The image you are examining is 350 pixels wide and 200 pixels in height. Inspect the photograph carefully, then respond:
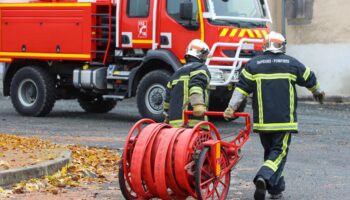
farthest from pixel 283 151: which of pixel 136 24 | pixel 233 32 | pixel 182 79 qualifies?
pixel 136 24

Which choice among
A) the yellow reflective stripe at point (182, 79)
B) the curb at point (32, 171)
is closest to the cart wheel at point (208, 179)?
the yellow reflective stripe at point (182, 79)

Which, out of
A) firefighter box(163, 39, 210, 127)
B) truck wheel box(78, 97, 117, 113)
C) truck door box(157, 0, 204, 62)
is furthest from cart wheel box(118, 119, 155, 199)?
truck wheel box(78, 97, 117, 113)

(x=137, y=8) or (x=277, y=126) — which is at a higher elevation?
(x=137, y=8)

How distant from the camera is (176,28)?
17.6m

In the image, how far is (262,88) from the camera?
9.56m

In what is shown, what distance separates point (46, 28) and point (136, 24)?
2.13 m

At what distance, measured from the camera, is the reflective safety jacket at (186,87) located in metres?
9.88

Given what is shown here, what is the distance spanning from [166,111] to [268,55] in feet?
4.52

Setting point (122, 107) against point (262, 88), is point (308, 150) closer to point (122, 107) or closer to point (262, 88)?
point (262, 88)

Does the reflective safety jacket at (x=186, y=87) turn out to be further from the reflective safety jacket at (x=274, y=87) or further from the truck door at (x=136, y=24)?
the truck door at (x=136, y=24)

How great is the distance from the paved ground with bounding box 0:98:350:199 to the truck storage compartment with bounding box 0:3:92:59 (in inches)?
55.9

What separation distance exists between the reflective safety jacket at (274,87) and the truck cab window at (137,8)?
8674 millimetres

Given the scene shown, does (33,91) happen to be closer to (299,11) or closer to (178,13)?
(178,13)

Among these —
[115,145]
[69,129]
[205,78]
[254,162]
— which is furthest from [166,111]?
[69,129]
